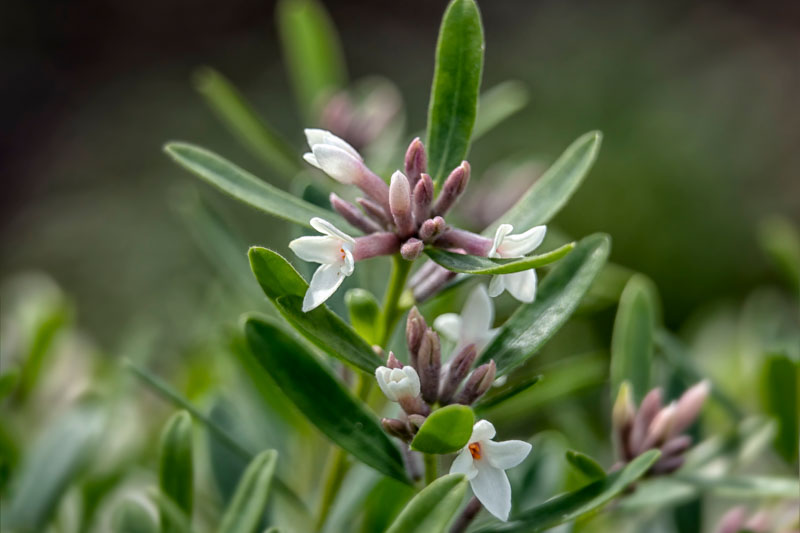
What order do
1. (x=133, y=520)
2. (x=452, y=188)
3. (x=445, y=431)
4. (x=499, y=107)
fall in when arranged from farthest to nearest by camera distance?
1. (x=499, y=107)
2. (x=133, y=520)
3. (x=452, y=188)
4. (x=445, y=431)

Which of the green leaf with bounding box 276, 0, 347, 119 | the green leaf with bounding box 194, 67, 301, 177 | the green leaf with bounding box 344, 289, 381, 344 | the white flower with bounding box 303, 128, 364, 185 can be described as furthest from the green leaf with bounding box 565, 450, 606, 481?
A: the green leaf with bounding box 276, 0, 347, 119

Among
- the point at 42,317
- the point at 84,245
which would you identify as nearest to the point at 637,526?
the point at 42,317

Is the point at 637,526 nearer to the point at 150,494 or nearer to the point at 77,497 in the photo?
the point at 150,494

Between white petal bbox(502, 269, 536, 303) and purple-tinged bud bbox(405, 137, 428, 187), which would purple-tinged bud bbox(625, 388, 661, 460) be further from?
purple-tinged bud bbox(405, 137, 428, 187)

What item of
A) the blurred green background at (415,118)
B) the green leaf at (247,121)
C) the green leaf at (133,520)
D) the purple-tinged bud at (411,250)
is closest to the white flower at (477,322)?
the purple-tinged bud at (411,250)

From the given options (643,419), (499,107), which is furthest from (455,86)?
(499,107)

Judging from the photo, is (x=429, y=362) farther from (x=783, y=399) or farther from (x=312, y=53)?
(x=312, y=53)
